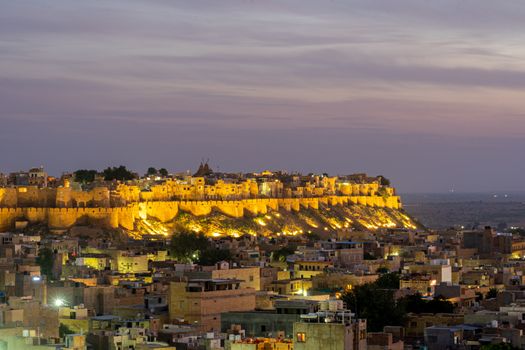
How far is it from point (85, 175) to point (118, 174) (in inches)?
126

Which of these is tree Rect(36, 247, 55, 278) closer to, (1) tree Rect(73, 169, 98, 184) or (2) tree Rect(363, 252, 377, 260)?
(2) tree Rect(363, 252, 377, 260)

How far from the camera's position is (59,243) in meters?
76.8

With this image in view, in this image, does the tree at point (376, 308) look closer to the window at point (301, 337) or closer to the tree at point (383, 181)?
the window at point (301, 337)

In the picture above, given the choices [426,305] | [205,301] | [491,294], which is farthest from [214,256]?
[205,301]

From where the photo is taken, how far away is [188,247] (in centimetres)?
8069

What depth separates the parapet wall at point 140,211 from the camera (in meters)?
115

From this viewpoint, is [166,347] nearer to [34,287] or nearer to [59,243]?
[34,287]

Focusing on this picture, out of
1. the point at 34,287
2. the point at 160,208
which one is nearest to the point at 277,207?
the point at 160,208

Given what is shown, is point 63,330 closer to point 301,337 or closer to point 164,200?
point 301,337

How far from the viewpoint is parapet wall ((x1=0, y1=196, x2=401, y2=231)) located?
115 metres

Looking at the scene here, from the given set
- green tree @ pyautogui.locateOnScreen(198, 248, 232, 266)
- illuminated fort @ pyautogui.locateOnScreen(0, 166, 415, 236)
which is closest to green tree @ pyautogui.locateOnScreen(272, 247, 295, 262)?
green tree @ pyautogui.locateOnScreen(198, 248, 232, 266)

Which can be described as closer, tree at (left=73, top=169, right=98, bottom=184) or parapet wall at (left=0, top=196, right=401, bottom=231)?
parapet wall at (left=0, top=196, right=401, bottom=231)

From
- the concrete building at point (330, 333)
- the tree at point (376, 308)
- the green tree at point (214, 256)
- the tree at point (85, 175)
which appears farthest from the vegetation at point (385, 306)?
the tree at point (85, 175)

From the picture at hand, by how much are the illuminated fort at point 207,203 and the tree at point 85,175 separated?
6028 mm
